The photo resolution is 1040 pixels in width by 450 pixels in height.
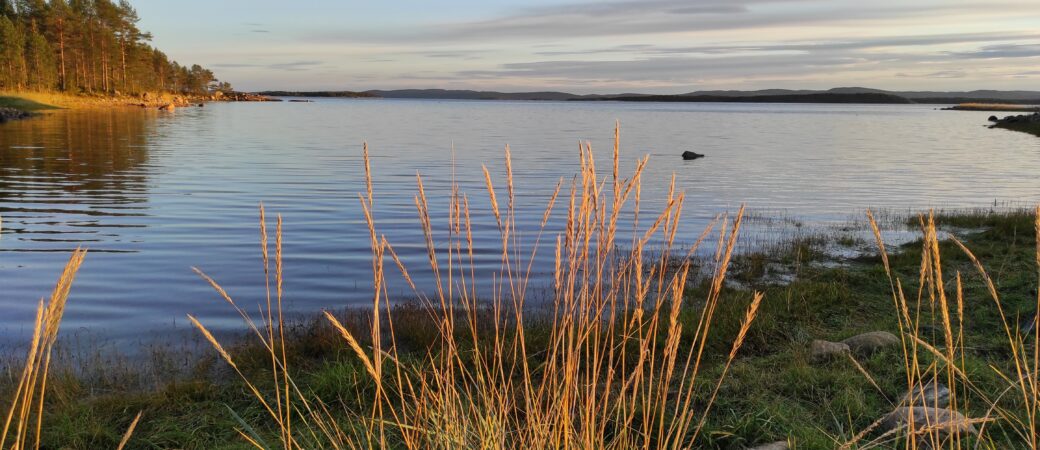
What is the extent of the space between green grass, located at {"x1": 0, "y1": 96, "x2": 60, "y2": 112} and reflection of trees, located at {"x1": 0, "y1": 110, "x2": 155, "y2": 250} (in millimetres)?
26386

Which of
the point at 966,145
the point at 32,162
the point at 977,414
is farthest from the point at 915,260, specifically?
the point at 966,145

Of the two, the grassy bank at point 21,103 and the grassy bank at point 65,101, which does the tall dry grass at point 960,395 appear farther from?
the grassy bank at point 21,103

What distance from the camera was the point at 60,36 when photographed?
81938 millimetres

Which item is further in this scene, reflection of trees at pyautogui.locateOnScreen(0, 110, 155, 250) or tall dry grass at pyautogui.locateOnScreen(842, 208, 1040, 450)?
reflection of trees at pyautogui.locateOnScreen(0, 110, 155, 250)

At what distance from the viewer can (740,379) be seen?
250 inches

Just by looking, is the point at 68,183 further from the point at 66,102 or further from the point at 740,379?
the point at 66,102

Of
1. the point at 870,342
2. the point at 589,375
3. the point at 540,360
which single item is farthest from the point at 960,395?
the point at 540,360

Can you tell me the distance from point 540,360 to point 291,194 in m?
16.3

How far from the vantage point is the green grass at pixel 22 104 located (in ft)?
207

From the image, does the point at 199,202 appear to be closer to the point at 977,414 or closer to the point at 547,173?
the point at 547,173

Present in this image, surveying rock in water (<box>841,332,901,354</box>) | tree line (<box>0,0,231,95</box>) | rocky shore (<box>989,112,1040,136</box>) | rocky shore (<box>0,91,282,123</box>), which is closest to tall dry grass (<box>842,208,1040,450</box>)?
rock in water (<box>841,332,901,354</box>)

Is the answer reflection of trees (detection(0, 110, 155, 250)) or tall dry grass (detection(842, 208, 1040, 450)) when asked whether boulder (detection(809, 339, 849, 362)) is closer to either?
tall dry grass (detection(842, 208, 1040, 450))

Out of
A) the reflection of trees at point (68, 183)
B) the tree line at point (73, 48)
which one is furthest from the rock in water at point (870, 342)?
the tree line at point (73, 48)

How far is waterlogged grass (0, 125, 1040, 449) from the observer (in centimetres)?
319
